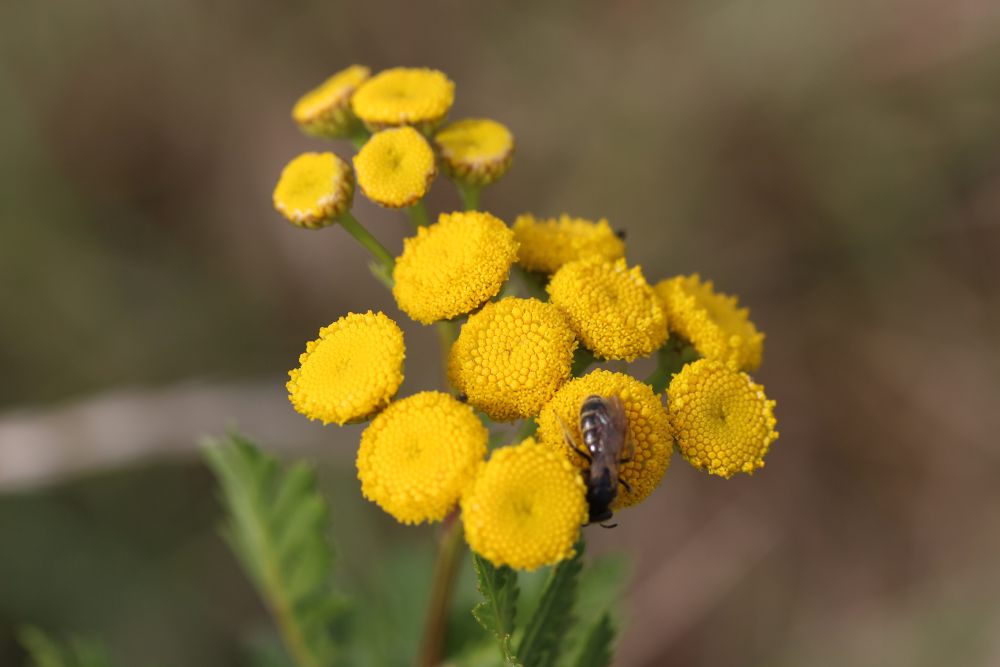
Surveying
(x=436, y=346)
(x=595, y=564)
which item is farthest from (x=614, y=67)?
(x=595, y=564)

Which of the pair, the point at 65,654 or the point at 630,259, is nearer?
the point at 65,654

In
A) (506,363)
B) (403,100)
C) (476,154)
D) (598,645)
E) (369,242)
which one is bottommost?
(598,645)

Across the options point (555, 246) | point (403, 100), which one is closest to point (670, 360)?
point (555, 246)

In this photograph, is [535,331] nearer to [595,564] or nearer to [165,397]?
[595,564]

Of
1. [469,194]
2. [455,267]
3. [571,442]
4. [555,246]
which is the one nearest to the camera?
[571,442]

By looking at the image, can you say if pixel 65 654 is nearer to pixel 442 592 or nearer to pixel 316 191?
pixel 442 592

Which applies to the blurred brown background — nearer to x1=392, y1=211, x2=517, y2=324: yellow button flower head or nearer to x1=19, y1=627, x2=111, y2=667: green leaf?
x1=19, y1=627, x2=111, y2=667: green leaf

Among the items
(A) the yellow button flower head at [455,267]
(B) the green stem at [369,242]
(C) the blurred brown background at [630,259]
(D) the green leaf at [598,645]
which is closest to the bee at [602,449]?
(A) the yellow button flower head at [455,267]

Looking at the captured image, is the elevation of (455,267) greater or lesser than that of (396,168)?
lesser
